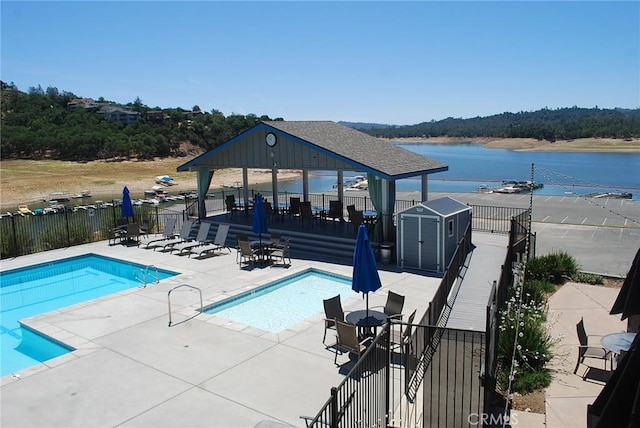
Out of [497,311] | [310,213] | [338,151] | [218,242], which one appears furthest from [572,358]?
[218,242]

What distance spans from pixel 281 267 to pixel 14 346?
23.3 feet

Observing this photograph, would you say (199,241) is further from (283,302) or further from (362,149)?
(283,302)

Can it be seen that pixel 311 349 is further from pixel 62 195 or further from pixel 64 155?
pixel 64 155

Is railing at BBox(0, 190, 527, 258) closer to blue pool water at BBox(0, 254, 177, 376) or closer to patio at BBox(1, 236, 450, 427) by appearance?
blue pool water at BBox(0, 254, 177, 376)

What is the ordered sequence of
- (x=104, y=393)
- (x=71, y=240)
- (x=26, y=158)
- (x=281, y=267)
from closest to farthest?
1. (x=104, y=393)
2. (x=281, y=267)
3. (x=71, y=240)
4. (x=26, y=158)

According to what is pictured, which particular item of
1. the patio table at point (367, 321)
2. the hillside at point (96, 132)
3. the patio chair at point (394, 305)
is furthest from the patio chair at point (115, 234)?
the hillside at point (96, 132)

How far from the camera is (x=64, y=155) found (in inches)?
2643

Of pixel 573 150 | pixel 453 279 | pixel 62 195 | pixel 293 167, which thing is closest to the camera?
pixel 453 279

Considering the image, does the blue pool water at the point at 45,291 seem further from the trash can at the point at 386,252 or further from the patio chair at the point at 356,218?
the patio chair at the point at 356,218

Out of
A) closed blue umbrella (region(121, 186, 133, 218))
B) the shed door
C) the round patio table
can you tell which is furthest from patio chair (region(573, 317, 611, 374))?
closed blue umbrella (region(121, 186, 133, 218))

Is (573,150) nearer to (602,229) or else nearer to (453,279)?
(602,229)

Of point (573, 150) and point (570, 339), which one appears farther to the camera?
point (573, 150)

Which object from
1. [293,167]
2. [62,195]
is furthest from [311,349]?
[62,195]

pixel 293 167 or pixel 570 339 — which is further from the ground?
pixel 293 167
